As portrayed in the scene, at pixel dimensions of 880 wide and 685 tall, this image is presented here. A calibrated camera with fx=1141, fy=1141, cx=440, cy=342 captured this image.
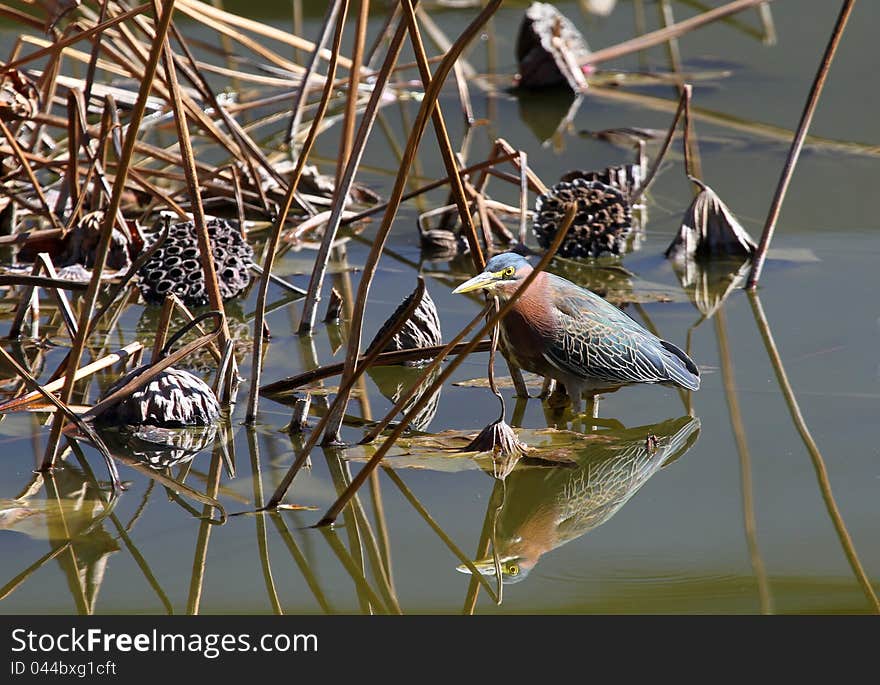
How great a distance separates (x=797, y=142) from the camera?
313cm

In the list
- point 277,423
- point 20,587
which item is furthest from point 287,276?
point 20,587

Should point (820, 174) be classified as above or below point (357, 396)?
above

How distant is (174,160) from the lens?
3.72m

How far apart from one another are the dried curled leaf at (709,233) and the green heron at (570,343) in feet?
3.66

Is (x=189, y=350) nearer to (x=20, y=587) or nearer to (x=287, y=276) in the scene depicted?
(x=20, y=587)

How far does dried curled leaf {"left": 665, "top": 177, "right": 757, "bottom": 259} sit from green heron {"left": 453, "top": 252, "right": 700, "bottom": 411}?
1117 mm

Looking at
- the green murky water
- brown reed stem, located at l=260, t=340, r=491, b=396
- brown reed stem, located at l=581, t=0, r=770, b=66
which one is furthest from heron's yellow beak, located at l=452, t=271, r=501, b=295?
brown reed stem, located at l=581, t=0, r=770, b=66

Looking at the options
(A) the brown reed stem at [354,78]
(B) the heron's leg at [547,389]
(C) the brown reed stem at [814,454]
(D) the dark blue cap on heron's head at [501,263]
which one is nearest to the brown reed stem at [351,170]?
(A) the brown reed stem at [354,78]

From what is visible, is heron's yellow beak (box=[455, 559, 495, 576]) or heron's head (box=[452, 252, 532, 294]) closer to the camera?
heron's yellow beak (box=[455, 559, 495, 576])

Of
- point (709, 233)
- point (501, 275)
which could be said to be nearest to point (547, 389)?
point (501, 275)

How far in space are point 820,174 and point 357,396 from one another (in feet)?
8.18

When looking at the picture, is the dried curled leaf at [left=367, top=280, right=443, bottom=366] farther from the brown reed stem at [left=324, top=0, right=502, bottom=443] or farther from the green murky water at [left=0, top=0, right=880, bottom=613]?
the brown reed stem at [left=324, top=0, right=502, bottom=443]

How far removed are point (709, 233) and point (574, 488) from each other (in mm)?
1674

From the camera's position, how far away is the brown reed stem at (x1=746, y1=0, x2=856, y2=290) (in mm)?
2883
